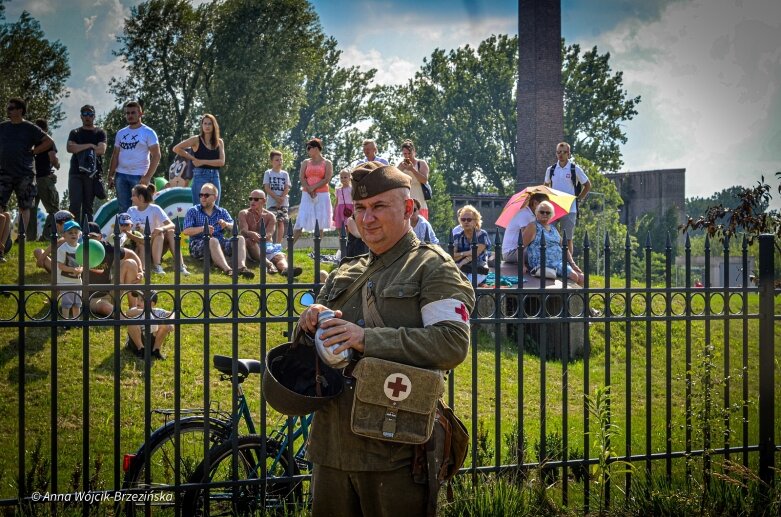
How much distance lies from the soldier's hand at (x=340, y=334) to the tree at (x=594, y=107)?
163 feet

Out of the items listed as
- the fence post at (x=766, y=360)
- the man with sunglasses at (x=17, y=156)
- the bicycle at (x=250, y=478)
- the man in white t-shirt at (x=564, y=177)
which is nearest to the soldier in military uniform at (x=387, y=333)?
the bicycle at (x=250, y=478)

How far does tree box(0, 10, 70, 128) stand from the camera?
1248 inches

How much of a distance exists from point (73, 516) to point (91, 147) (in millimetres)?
9279

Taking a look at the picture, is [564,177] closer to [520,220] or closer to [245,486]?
[520,220]

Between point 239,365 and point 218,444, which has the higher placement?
point 239,365

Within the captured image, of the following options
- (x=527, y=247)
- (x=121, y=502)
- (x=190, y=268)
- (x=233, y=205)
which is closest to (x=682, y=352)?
(x=527, y=247)

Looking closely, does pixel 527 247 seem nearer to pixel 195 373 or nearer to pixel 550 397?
pixel 550 397

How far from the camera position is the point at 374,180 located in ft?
10.1

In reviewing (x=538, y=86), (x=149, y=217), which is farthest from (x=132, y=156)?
(x=538, y=86)

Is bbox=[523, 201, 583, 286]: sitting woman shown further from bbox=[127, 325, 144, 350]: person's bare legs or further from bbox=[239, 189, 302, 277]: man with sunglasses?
bbox=[127, 325, 144, 350]: person's bare legs

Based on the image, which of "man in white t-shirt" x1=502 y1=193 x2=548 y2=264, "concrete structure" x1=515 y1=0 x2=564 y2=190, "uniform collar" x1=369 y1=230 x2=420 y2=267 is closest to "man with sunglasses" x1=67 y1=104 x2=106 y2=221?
"man in white t-shirt" x1=502 y1=193 x2=548 y2=264

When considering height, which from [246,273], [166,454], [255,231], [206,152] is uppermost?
[206,152]

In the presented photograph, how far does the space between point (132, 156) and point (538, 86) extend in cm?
1719

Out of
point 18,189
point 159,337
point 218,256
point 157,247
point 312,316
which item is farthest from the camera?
point 18,189
